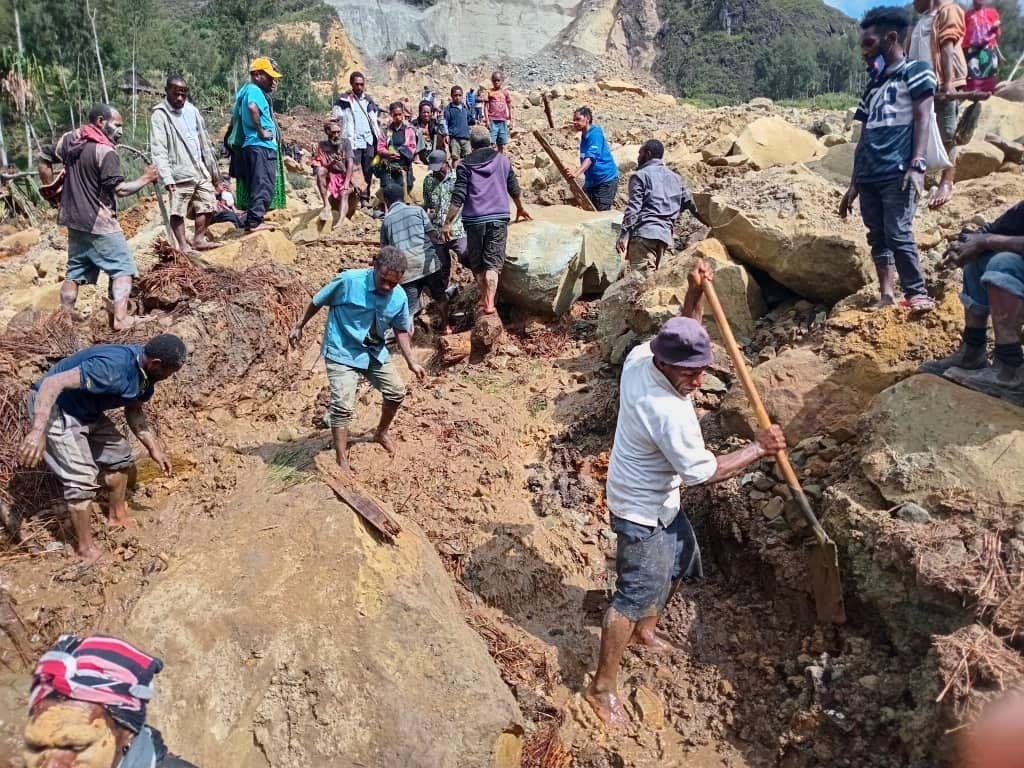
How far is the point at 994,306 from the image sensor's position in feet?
10.00

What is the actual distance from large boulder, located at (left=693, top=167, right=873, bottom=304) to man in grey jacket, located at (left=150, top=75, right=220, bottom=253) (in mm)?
4541

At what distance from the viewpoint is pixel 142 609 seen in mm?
3104

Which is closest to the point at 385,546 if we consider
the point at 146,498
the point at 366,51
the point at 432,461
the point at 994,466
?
the point at 432,461

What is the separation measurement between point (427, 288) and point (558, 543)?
3512 millimetres

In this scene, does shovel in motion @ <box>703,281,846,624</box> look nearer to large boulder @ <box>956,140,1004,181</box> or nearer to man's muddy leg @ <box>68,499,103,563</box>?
man's muddy leg @ <box>68,499,103,563</box>

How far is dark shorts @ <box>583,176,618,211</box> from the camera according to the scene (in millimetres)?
7949

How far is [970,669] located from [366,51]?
45.4 meters

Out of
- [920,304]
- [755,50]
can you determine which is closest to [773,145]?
[920,304]

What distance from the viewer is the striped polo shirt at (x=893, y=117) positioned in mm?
3723

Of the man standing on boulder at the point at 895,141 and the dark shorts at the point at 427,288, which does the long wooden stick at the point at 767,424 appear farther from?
the dark shorts at the point at 427,288

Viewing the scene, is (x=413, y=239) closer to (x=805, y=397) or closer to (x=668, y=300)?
(x=668, y=300)

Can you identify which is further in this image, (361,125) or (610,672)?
(361,125)

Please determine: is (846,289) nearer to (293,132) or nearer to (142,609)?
(142,609)

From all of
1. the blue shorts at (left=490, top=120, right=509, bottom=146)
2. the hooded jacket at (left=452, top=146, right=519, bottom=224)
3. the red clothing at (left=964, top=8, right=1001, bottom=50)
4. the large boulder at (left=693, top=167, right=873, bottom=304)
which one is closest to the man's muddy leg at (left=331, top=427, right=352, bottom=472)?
the hooded jacket at (left=452, top=146, right=519, bottom=224)
